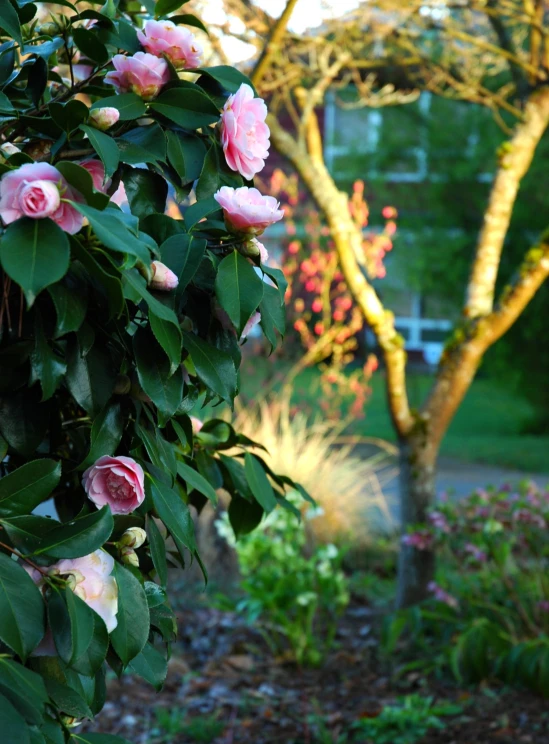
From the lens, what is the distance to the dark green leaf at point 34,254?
2.57ft

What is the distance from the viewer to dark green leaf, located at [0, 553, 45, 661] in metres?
0.85

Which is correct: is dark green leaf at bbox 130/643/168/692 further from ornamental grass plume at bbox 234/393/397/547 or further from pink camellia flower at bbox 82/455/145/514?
ornamental grass plume at bbox 234/393/397/547

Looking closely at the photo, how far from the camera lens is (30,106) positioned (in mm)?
1321

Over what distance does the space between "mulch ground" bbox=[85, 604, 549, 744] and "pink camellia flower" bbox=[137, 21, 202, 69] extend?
8.11 ft

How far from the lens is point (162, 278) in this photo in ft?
3.18

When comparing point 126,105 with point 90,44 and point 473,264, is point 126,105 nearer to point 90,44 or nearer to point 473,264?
point 90,44

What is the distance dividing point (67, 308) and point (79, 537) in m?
0.24

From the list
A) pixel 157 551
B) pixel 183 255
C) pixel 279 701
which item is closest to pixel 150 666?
pixel 157 551

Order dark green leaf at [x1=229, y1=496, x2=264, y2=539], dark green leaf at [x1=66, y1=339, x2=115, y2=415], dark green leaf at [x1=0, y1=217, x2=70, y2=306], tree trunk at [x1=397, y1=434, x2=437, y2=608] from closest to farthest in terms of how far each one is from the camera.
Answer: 1. dark green leaf at [x1=0, y1=217, x2=70, y2=306]
2. dark green leaf at [x1=66, y1=339, x2=115, y2=415]
3. dark green leaf at [x1=229, y1=496, x2=264, y2=539]
4. tree trunk at [x1=397, y1=434, x2=437, y2=608]

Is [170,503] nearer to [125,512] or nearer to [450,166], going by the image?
[125,512]

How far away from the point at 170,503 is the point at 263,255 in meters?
0.34

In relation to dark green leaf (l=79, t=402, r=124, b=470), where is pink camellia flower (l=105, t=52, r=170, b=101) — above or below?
above

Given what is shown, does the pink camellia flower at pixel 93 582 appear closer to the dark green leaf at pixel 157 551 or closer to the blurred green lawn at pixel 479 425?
the dark green leaf at pixel 157 551

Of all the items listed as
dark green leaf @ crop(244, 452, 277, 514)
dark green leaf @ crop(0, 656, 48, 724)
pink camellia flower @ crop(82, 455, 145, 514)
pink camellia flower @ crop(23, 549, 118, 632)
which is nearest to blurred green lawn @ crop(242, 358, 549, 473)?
dark green leaf @ crop(244, 452, 277, 514)
